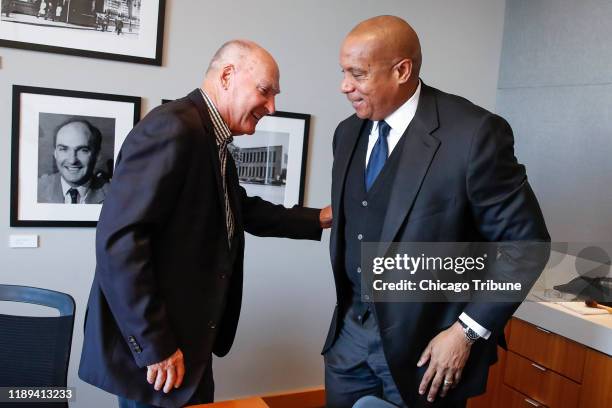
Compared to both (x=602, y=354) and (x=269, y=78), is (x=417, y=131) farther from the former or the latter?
(x=602, y=354)

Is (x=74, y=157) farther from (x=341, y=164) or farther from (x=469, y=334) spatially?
(x=469, y=334)

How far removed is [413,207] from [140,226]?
29.9 inches

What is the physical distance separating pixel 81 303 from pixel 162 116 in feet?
5.39

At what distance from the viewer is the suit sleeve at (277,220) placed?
84.7 inches

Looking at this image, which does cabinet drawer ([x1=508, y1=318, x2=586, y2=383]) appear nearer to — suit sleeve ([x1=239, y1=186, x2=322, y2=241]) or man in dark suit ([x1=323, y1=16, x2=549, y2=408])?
man in dark suit ([x1=323, y1=16, x2=549, y2=408])

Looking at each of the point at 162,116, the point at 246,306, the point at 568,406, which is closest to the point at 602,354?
the point at 568,406

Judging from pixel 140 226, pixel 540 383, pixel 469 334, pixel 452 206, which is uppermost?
pixel 452 206

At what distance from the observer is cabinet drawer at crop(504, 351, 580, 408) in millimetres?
2598

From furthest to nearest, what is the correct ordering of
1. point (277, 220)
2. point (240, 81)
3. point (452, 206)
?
point (277, 220) < point (240, 81) < point (452, 206)

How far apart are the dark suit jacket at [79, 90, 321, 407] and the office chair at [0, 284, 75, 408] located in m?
0.23

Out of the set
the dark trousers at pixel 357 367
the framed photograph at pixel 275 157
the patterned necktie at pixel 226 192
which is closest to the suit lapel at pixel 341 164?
the dark trousers at pixel 357 367

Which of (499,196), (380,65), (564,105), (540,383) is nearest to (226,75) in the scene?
(380,65)

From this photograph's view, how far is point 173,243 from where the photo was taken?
155 cm

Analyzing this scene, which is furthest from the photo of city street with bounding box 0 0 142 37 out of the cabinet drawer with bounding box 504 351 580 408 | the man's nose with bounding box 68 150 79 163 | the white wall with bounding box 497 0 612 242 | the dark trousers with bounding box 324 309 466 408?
the cabinet drawer with bounding box 504 351 580 408
